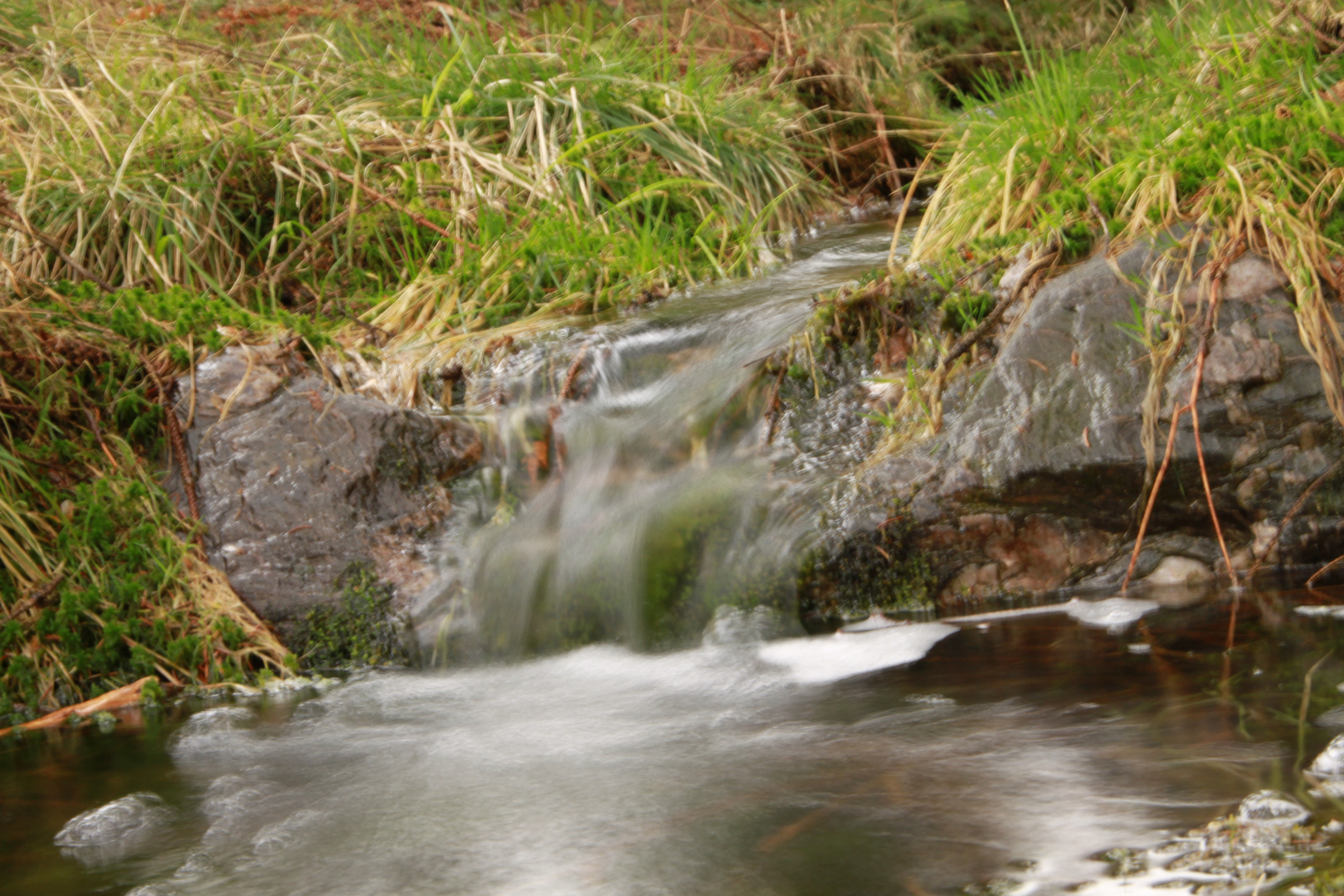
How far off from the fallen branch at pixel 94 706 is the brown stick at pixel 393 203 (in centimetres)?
221

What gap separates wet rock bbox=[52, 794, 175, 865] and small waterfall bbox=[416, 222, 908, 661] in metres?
1.08

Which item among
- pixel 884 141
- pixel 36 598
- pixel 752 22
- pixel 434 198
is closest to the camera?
pixel 36 598

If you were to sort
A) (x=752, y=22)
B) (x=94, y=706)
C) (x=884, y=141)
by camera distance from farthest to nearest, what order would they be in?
(x=752, y=22)
(x=884, y=141)
(x=94, y=706)

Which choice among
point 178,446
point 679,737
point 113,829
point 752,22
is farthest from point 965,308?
A: point 752,22

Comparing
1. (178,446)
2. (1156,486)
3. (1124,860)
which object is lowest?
(1124,860)

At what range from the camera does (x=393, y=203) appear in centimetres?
450

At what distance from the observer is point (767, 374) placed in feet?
11.0

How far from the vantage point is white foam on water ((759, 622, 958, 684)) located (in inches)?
94.3

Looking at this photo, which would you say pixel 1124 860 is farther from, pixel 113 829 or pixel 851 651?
pixel 113 829

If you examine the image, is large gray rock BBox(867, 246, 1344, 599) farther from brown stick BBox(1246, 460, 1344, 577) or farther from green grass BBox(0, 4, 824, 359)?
green grass BBox(0, 4, 824, 359)

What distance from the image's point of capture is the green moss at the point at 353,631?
3.04m

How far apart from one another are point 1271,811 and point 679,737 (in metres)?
1.02

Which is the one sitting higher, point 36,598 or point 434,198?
point 434,198

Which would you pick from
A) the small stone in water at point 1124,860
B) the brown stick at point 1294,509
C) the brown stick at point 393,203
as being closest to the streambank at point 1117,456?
the brown stick at point 1294,509
